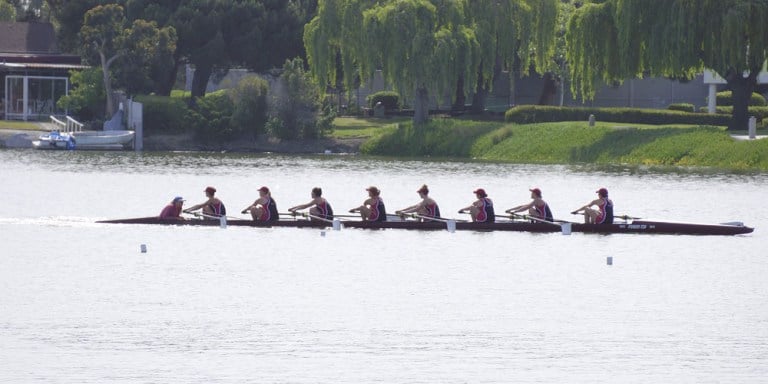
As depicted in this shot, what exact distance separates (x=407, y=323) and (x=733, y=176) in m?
35.9

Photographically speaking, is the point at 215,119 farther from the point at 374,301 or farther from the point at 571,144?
the point at 374,301

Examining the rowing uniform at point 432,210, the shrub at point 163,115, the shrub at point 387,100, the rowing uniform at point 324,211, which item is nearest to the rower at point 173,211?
the rowing uniform at point 324,211

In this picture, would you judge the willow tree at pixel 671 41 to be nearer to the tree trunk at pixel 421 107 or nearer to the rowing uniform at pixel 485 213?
the tree trunk at pixel 421 107

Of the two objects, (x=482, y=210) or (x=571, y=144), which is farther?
(x=571, y=144)

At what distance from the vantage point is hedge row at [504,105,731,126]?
2975 inches

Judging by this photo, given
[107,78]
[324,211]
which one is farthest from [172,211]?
[107,78]

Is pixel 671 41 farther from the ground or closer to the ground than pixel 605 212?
farther from the ground

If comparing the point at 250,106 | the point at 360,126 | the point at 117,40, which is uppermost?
the point at 117,40

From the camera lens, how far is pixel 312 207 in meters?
40.3

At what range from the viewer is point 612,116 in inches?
3098

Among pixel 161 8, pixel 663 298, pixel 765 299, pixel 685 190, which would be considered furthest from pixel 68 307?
pixel 161 8

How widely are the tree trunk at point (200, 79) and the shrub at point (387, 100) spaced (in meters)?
9.94

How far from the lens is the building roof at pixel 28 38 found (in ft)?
320

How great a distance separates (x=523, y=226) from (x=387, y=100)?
2066 inches
